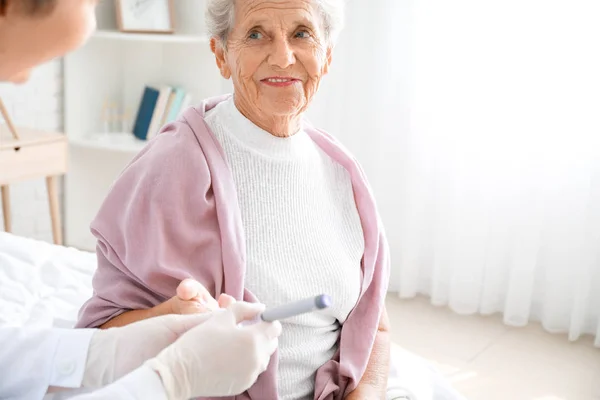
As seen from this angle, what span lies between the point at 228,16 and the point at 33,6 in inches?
28.7

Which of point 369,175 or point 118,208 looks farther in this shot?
point 369,175

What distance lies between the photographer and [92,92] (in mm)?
3928

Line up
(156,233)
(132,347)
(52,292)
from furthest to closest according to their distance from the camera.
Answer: (52,292), (156,233), (132,347)

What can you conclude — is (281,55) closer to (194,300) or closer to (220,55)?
(220,55)

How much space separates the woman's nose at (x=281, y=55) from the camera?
1.63 m

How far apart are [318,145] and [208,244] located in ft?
1.36

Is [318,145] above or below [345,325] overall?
above

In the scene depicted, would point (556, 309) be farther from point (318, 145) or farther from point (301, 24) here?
point (301, 24)

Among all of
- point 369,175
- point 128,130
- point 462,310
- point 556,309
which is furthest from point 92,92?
point 556,309

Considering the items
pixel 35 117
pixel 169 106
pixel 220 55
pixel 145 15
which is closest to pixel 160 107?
pixel 169 106

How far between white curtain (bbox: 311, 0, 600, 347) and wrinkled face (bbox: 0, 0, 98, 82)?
2446mm

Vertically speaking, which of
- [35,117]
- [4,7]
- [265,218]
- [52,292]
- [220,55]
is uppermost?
[4,7]

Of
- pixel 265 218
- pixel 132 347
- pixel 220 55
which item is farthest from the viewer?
pixel 220 55

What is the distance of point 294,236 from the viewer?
5.32 ft
